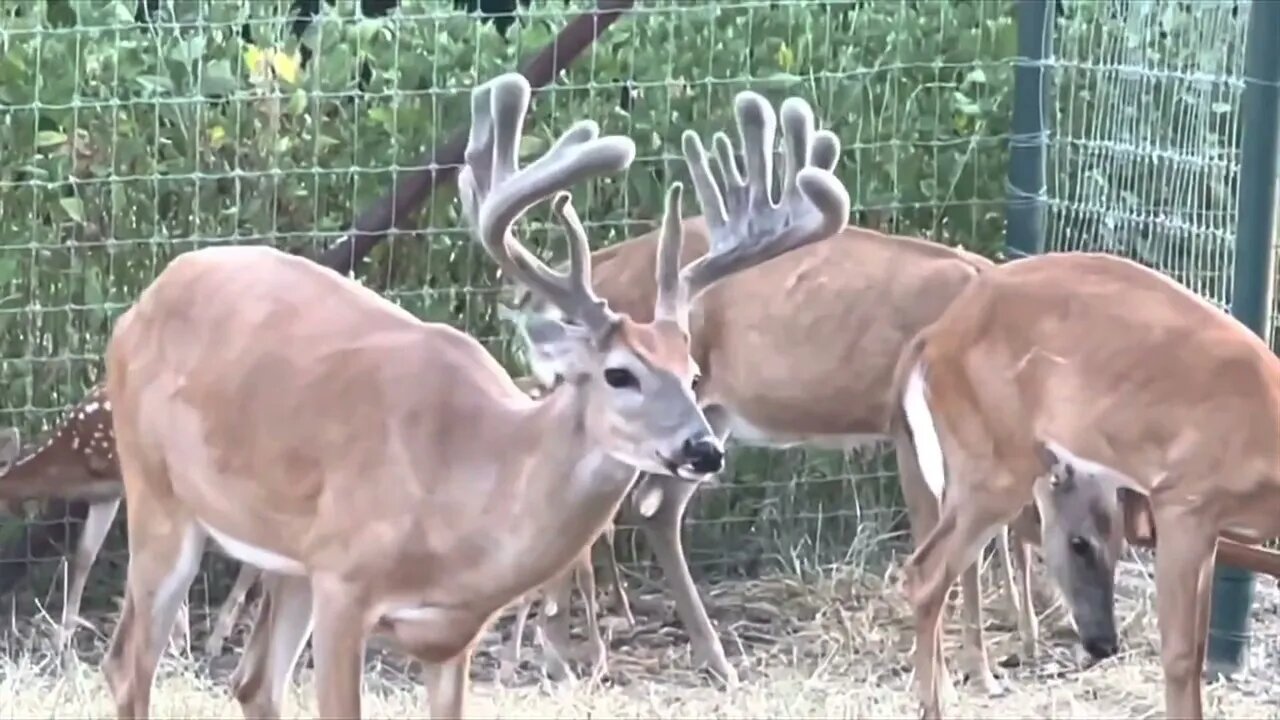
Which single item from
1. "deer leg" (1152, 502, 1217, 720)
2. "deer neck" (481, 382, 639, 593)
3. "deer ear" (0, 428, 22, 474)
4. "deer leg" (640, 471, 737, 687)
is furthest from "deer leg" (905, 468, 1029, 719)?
"deer ear" (0, 428, 22, 474)

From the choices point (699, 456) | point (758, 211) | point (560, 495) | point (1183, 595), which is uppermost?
point (758, 211)

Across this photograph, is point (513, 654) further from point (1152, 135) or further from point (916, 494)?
point (1152, 135)

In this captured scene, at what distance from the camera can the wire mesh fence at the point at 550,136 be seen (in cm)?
719

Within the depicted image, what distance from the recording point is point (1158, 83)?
24.1ft

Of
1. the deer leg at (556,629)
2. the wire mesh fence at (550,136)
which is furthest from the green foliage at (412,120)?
the deer leg at (556,629)

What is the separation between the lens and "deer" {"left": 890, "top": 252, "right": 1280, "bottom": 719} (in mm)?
5695

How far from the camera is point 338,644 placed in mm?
4863

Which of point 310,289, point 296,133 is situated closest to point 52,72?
point 296,133

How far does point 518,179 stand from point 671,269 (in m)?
0.36

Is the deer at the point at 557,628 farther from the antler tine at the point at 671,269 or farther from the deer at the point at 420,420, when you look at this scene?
the antler tine at the point at 671,269

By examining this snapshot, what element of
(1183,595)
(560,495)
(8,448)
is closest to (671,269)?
(560,495)

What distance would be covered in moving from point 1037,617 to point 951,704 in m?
0.98

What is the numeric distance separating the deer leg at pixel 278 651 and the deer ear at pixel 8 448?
181cm

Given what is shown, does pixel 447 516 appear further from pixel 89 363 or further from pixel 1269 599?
pixel 1269 599
